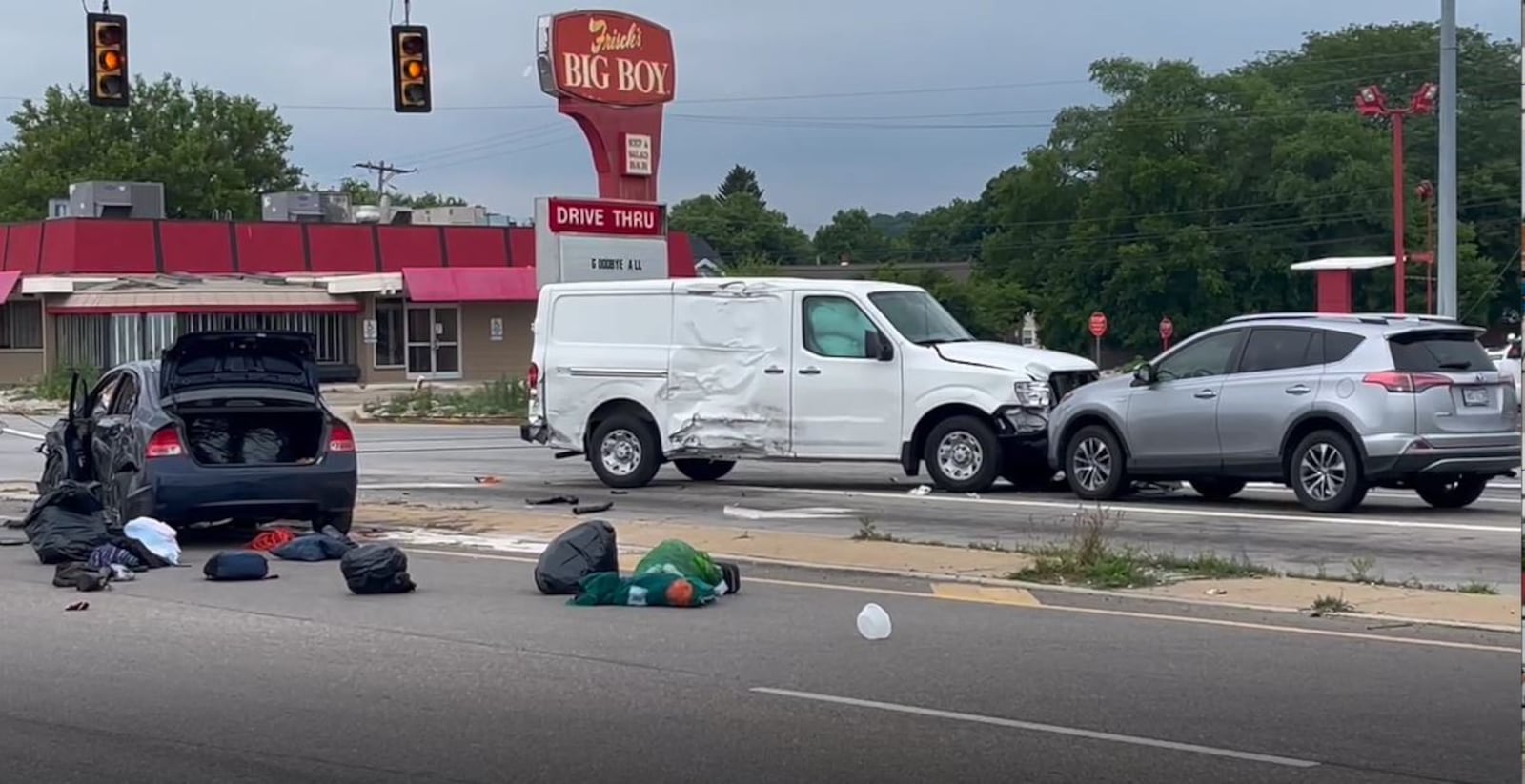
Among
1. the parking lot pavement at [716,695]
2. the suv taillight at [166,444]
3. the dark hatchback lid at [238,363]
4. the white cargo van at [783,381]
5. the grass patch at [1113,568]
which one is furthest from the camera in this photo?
the white cargo van at [783,381]

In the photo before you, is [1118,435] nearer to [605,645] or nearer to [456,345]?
[605,645]

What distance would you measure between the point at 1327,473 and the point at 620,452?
294 inches

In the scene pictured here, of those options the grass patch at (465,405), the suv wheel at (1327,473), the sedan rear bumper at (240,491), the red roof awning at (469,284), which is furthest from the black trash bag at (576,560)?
the red roof awning at (469,284)

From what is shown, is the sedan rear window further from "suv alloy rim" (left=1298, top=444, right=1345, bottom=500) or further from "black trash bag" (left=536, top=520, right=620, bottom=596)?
"black trash bag" (left=536, top=520, right=620, bottom=596)

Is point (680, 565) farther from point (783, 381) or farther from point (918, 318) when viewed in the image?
point (918, 318)

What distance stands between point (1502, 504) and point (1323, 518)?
8.16 ft

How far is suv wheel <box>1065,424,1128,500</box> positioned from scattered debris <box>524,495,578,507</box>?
484cm

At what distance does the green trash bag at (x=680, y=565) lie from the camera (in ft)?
41.2

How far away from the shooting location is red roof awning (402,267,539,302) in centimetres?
5431

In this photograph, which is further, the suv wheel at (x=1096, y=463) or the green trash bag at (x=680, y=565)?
the suv wheel at (x=1096, y=463)

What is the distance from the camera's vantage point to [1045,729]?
861cm

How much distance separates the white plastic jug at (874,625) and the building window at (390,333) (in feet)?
154

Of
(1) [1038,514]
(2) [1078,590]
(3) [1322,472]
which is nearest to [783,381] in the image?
(1) [1038,514]

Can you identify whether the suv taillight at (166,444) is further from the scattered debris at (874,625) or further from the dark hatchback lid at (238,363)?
the scattered debris at (874,625)
